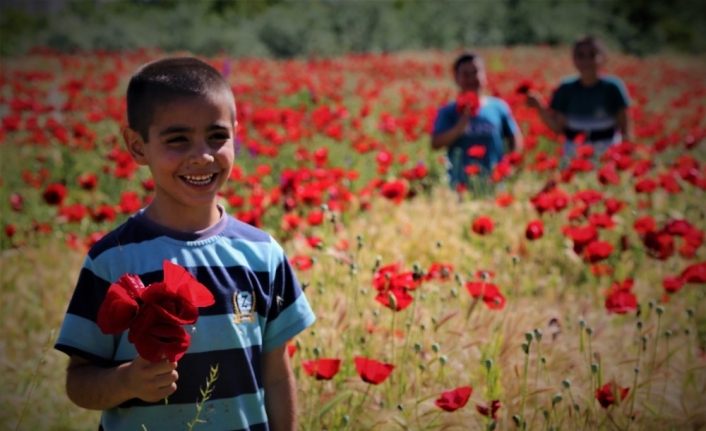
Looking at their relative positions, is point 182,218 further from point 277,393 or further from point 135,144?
point 277,393

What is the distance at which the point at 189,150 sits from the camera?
169cm

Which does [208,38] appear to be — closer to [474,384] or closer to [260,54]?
[260,54]

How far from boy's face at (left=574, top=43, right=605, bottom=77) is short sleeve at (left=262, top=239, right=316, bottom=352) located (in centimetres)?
454

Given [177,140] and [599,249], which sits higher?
[177,140]

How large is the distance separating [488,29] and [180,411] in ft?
86.1

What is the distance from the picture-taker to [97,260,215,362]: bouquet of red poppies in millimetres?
1237

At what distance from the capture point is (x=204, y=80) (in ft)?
5.66

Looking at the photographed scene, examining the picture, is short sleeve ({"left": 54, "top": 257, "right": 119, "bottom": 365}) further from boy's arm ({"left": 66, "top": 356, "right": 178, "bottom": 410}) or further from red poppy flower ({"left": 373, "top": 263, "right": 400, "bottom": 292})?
red poppy flower ({"left": 373, "top": 263, "right": 400, "bottom": 292})

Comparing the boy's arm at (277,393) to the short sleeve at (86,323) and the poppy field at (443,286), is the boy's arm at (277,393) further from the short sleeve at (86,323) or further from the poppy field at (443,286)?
the short sleeve at (86,323)

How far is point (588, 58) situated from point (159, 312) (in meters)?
5.22

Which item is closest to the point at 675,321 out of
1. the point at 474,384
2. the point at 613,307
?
the point at 613,307

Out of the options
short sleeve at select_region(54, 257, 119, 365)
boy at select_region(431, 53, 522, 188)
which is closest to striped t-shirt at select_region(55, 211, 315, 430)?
short sleeve at select_region(54, 257, 119, 365)

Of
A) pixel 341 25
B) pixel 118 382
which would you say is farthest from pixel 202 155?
pixel 341 25

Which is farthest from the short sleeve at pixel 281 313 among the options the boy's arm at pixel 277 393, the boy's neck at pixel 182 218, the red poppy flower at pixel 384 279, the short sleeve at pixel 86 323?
the red poppy flower at pixel 384 279
